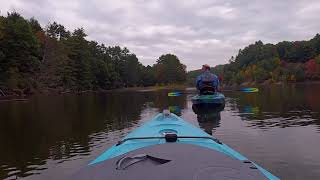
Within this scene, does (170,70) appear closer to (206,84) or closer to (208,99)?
(206,84)

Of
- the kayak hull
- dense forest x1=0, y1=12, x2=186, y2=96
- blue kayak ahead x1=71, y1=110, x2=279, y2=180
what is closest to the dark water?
the kayak hull

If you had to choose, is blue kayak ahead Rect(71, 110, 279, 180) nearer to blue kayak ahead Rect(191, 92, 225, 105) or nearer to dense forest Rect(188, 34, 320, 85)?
blue kayak ahead Rect(191, 92, 225, 105)

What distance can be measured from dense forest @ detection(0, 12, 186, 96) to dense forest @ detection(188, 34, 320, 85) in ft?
68.8

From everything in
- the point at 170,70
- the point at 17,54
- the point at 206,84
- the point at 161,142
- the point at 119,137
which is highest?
the point at 17,54

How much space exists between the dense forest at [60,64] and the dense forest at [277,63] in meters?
21.0

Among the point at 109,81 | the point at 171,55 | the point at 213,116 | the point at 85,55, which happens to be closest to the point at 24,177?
the point at 213,116

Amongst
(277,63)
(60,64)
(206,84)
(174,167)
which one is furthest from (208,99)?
(277,63)

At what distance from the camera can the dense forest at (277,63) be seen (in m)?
137

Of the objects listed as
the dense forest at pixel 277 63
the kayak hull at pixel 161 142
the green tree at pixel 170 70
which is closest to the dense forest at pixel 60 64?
the green tree at pixel 170 70

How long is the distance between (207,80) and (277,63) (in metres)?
137

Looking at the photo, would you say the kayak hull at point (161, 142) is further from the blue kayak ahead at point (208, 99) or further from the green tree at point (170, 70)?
the green tree at point (170, 70)

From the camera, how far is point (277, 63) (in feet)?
510

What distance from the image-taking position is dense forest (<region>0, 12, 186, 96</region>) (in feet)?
227

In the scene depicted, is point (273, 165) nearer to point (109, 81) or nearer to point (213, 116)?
point (213, 116)
